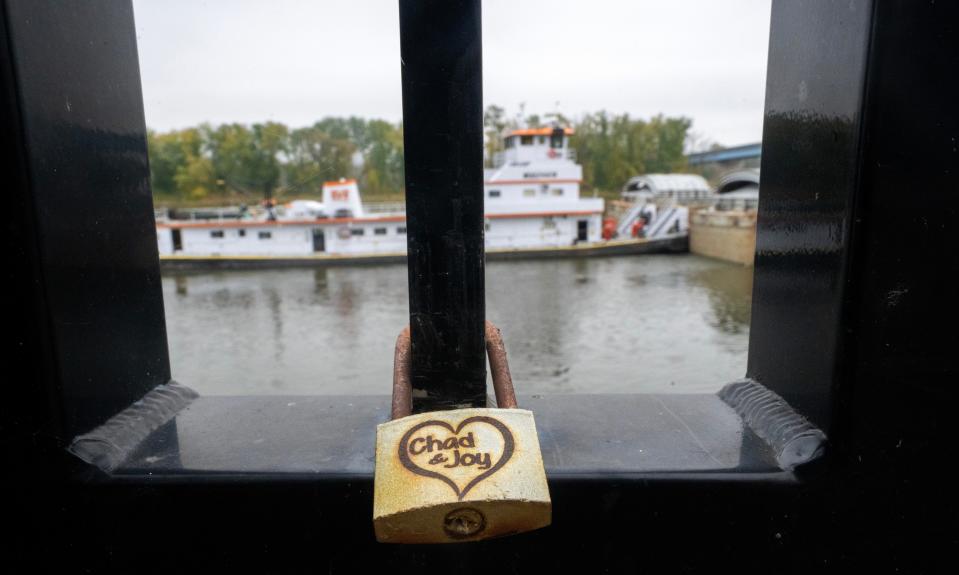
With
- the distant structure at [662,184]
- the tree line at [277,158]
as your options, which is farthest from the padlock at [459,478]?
the distant structure at [662,184]

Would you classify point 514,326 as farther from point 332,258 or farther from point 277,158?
point 277,158

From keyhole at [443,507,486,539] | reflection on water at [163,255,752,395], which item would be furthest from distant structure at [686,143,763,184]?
keyhole at [443,507,486,539]

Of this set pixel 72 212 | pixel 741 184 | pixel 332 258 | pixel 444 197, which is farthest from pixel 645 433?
pixel 741 184

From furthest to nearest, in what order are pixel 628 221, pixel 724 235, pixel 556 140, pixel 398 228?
1. pixel 628 221
2. pixel 556 140
3. pixel 398 228
4. pixel 724 235

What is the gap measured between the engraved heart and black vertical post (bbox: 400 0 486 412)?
0.15 metres

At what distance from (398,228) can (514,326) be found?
1087cm

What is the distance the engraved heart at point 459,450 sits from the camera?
72 cm

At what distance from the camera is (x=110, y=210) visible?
988mm

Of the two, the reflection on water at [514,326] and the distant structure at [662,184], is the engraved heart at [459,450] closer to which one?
the reflection on water at [514,326]

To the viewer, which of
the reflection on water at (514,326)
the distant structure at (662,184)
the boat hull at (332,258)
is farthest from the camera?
the distant structure at (662,184)

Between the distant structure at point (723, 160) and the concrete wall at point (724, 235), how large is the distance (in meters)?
21.6

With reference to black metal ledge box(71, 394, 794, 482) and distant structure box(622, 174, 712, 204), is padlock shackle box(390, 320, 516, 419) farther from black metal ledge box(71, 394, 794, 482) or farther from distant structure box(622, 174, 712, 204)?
distant structure box(622, 174, 712, 204)

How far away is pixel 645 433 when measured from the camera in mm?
1017

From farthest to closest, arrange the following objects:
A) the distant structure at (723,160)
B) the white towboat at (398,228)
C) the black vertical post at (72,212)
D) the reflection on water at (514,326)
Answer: the distant structure at (723,160) → the white towboat at (398,228) → the reflection on water at (514,326) → the black vertical post at (72,212)
